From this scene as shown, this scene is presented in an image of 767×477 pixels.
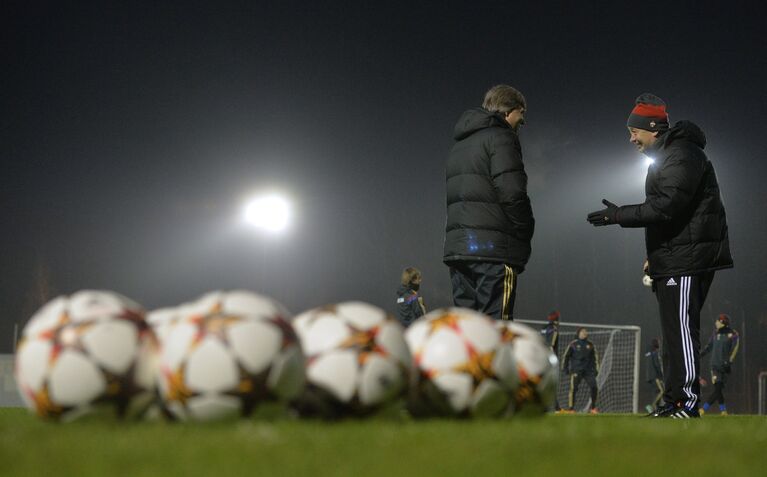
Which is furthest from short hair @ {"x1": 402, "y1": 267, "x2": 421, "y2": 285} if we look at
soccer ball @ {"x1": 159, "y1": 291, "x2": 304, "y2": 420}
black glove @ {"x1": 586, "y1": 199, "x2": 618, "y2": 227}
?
soccer ball @ {"x1": 159, "y1": 291, "x2": 304, "y2": 420}

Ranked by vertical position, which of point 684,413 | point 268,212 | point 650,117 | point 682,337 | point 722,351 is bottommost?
point 722,351

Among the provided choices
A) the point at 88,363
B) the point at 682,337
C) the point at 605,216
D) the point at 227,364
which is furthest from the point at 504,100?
the point at 88,363

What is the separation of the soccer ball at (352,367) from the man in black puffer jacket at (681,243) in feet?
10.9

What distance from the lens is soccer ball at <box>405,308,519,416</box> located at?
4.04 meters

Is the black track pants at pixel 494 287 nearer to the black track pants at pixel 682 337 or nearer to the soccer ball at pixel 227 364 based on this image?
the black track pants at pixel 682 337

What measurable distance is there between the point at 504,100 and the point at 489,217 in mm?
1058

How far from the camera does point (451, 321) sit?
4234 mm

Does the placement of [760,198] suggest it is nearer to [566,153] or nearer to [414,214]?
[566,153]

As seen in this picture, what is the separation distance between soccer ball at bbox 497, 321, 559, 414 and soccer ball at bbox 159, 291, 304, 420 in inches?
61.4

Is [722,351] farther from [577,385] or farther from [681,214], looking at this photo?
[681,214]

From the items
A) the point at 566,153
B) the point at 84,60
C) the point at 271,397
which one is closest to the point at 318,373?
the point at 271,397

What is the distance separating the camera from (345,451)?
258cm

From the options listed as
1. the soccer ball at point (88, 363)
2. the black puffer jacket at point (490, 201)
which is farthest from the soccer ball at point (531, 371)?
the soccer ball at point (88, 363)

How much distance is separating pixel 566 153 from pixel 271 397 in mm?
29558
